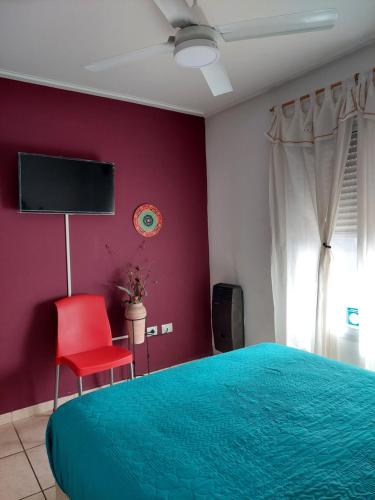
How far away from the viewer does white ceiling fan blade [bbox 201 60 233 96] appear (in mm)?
1943

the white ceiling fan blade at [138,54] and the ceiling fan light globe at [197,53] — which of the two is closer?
the ceiling fan light globe at [197,53]

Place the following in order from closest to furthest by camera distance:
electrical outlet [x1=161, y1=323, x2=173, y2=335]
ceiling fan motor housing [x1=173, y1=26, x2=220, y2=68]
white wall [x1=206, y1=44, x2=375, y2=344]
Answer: ceiling fan motor housing [x1=173, y1=26, x2=220, y2=68]
white wall [x1=206, y1=44, x2=375, y2=344]
electrical outlet [x1=161, y1=323, x2=173, y2=335]

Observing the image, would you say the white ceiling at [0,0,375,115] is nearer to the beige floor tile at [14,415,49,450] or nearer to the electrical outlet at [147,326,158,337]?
the electrical outlet at [147,326,158,337]

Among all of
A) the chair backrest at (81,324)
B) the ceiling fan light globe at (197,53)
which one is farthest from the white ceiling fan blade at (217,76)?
the chair backrest at (81,324)

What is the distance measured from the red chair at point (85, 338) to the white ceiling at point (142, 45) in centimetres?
177

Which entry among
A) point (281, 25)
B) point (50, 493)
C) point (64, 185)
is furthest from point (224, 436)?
point (64, 185)

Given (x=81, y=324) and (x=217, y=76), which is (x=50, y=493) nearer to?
(x=81, y=324)

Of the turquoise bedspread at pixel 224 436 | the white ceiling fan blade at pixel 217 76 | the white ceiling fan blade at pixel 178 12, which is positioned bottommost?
the turquoise bedspread at pixel 224 436

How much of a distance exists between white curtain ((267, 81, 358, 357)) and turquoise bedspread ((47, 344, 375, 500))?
862 mm

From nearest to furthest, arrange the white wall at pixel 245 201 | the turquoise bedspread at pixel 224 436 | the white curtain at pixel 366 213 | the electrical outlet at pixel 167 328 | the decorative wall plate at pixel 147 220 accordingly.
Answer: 1. the turquoise bedspread at pixel 224 436
2. the white curtain at pixel 366 213
3. the white wall at pixel 245 201
4. the decorative wall plate at pixel 147 220
5. the electrical outlet at pixel 167 328

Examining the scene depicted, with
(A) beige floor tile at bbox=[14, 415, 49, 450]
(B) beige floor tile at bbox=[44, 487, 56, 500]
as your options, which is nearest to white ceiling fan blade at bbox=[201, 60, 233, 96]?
(B) beige floor tile at bbox=[44, 487, 56, 500]

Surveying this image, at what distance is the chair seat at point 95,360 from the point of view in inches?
98.0

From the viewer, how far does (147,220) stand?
3.42m

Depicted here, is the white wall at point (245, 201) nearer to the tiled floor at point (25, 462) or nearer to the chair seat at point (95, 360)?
the chair seat at point (95, 360)
